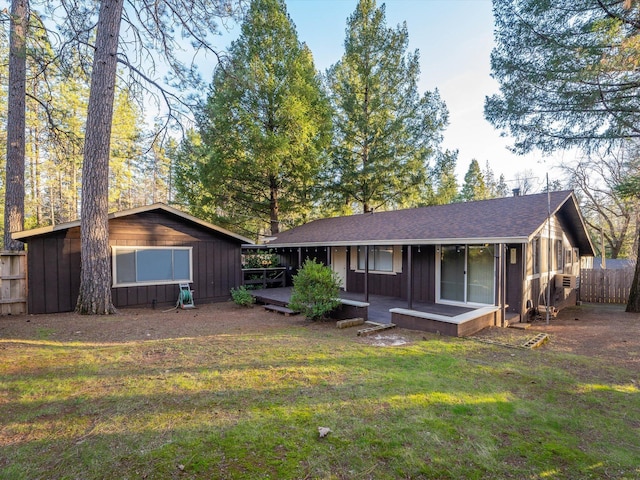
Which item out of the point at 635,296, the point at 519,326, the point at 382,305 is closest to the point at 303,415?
the point at 519,326

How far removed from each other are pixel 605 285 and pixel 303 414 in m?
14.8

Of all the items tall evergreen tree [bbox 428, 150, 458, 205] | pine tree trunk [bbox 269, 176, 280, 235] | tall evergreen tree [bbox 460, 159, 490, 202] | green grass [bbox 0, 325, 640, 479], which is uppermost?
tall evergreen tree [bbox 460, 159, 490, 202]

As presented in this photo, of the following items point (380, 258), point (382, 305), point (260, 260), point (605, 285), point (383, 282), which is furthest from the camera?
point (260, 260)

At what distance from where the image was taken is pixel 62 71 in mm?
8656

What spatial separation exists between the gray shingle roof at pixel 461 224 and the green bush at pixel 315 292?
2.46 metres

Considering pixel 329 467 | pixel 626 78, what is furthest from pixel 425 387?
pixel 626 78

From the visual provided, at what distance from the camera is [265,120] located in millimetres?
14953

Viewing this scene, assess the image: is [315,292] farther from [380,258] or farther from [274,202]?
[274,202]

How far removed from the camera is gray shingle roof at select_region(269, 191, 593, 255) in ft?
25.2

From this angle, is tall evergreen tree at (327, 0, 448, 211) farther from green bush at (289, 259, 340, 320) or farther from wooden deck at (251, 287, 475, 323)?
green bush at (289, 259, 340, 320)

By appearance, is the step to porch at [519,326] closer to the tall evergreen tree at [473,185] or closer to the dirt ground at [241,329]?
the dirt ground at [241,329]

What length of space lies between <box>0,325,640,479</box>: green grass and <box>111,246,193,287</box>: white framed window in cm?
439

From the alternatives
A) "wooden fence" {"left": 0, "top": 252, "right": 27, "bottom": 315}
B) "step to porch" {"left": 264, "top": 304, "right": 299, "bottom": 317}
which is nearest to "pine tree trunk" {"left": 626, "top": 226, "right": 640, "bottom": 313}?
"step to porch" {"left": 264, "top": 304, "right": 299, "bottom": 317}

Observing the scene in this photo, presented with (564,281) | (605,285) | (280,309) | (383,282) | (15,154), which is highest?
(15,154)
